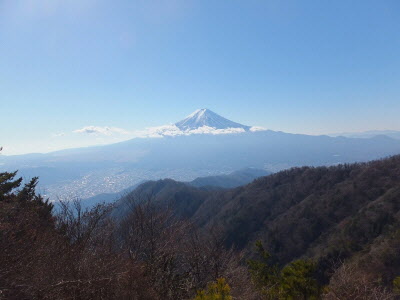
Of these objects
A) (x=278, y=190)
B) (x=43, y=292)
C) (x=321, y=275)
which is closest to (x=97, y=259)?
(x=43, y=292)

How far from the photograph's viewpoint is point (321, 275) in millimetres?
40188

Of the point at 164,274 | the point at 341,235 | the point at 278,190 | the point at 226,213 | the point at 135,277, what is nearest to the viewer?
the point at 135,277

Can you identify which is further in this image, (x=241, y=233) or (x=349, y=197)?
(x=241, y=233)

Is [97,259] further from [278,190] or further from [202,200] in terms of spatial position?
[202,200]

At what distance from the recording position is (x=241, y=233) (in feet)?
232

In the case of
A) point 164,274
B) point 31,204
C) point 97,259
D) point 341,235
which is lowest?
point 341,235

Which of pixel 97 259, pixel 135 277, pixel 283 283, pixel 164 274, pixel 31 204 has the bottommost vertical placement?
pixel 283 283

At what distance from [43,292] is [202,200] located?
107m

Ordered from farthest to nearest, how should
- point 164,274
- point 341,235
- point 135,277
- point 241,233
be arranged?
point 241,233, point 341,235, point 164,274, point 135,277

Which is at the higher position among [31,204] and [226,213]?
[31,204]

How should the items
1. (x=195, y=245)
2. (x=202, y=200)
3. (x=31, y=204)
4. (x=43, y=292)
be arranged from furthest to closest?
1. (x=202, y=200)
2. (x=195, y=245)
3. (x=31, y=204)
4. (x=43, y=292)

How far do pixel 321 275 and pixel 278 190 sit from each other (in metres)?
47.7

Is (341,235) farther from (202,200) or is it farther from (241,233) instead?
(202,200)

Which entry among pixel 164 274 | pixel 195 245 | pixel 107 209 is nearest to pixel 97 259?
pixel 164 274
